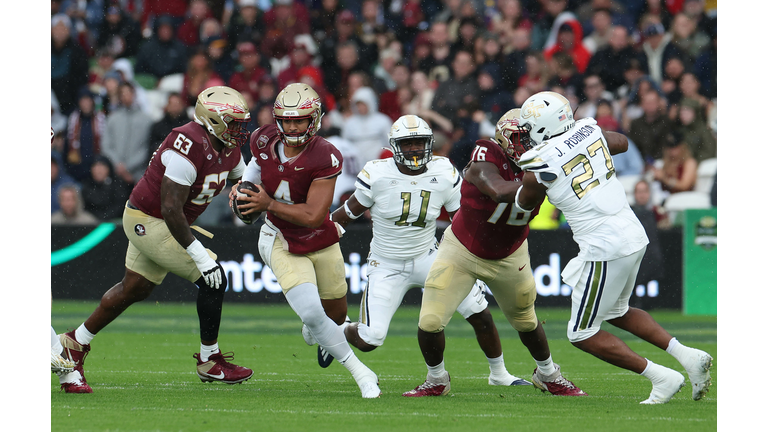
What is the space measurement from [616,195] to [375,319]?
5.77 ft

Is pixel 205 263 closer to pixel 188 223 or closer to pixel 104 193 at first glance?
pixel 188 223

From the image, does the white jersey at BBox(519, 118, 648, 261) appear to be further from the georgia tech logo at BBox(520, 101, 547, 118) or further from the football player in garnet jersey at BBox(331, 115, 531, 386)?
the football player in garnet jersey at BBox(331, 115, 531, 386)

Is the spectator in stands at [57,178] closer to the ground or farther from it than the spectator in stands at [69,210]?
farther from it

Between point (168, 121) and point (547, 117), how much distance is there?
305 inches

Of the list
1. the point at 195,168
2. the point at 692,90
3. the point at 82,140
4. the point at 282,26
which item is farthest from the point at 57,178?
the point at 692,90

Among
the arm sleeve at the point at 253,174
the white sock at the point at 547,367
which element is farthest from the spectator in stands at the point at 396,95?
the white sock at the point at 547,367

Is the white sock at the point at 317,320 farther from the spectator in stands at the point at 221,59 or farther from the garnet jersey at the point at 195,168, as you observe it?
the spectator in stands at the point at 221,59

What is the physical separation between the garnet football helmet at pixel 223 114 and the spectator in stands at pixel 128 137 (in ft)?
20.8

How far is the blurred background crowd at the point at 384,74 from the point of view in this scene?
11789 mm

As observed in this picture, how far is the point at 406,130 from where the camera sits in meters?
6.14

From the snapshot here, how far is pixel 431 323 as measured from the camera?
588 centimetres

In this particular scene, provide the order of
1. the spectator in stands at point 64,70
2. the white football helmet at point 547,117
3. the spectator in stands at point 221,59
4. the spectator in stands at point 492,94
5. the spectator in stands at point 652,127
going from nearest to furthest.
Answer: the white football helmet at point 547,117 < the spectator in stands at point 652,127 < the spectator in stands at point 492,94 < the spectator in stands at point 64,70 < the spectator in stands at point 221,59

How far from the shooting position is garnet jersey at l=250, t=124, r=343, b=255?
6000 millimetres

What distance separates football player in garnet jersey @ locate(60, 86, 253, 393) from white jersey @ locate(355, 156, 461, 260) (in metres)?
0.94
